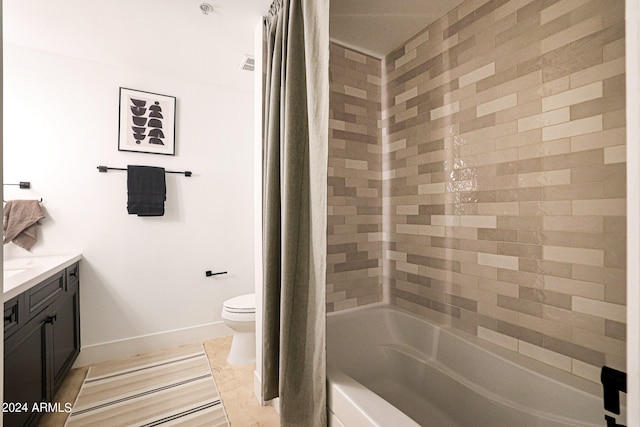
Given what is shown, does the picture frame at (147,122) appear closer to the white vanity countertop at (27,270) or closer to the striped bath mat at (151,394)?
the white vanity countertop at (27,270)

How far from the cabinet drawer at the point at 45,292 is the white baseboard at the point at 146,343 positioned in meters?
0.70

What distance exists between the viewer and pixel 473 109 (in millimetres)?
1551

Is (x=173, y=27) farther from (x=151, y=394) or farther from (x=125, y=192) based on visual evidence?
(x=151, y=394)

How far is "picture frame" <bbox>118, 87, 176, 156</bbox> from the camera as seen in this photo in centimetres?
233

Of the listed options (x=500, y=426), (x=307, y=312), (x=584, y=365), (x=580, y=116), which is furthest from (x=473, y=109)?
(x=500, y=426)

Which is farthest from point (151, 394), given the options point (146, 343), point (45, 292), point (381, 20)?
point (381, 20)

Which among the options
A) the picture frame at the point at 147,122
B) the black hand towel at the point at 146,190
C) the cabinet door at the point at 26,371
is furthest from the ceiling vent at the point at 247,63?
the cabinet door at the point at 26,371

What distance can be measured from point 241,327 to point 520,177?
80.0 inches

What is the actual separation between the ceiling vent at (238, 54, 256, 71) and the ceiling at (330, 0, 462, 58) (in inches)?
28.6


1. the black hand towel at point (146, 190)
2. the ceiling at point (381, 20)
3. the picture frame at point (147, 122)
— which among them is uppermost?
the ceiling at point (381, 20)

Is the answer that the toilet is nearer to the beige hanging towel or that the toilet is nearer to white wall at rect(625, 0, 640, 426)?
the beige hanging towel

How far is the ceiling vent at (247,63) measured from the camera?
2232mm

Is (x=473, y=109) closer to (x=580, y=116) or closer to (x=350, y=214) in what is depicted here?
(x=580, y=116)

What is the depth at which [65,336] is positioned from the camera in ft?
6.15
